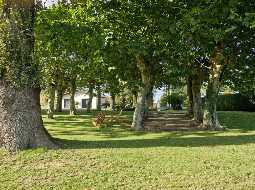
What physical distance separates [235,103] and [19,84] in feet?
103

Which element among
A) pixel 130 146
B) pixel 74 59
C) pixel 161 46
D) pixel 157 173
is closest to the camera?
pixel 157 173

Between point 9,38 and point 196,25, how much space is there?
10.6 metres

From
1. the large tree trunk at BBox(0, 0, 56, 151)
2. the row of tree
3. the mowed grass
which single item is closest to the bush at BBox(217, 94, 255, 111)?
the row of tree

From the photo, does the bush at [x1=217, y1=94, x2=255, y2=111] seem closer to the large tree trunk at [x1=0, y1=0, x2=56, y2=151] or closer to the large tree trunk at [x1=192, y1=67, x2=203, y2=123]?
the large tree trunk at [x1=192, y1=67, x2=203, y2=123]

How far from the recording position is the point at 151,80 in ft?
91.6

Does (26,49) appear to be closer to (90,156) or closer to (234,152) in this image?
(90,156)

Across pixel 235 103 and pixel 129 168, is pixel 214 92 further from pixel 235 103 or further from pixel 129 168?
pixel 235 103

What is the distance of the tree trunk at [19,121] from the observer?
15070 millimetres

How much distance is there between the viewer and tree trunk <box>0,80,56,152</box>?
15070 mm

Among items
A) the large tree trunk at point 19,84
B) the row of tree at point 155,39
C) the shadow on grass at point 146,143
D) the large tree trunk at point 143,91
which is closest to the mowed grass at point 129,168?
the shadow on grass at point 146,143

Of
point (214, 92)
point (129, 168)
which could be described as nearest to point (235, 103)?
point (214, 92)

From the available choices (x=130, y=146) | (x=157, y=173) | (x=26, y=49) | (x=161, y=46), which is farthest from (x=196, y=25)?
(x=157, y=173)

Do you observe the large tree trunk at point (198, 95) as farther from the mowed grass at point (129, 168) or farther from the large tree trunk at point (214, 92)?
the mowed grass at point (129, 168)

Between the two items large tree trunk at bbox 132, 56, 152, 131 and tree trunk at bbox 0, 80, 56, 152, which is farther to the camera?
large tree trunk at bbox 132, 56, 152, 131
